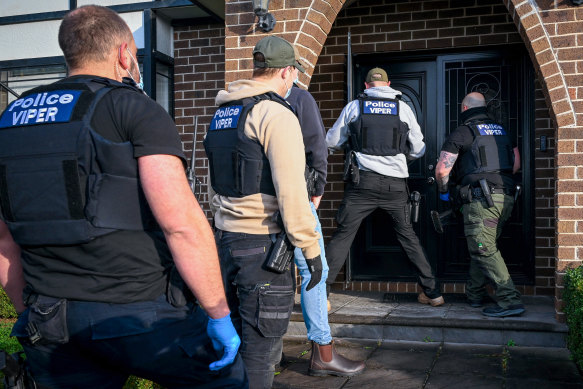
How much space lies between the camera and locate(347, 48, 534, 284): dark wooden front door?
6426 millimetres

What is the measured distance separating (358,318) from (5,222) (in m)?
Result: 3.75

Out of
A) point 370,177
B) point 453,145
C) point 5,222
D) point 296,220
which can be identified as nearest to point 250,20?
point 370,177

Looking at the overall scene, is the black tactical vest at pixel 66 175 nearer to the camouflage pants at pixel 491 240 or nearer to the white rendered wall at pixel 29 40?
the camouflage pants at pixel 491 240

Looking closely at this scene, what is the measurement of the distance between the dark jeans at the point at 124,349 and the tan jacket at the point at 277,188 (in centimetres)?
94

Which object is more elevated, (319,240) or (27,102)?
(27,102)

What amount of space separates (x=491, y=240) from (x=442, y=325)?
0.88m

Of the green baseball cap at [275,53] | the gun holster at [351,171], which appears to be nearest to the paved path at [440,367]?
the gun holster at [351,171]

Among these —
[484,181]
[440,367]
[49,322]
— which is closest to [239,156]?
[49,322]

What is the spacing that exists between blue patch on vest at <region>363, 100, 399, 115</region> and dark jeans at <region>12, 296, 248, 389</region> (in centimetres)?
381

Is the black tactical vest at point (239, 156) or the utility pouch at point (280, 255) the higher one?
the black tactical vest at point (239, 156)

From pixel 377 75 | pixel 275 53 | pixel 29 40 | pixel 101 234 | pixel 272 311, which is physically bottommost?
pixel 272 311

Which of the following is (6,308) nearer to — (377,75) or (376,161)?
(376,161)

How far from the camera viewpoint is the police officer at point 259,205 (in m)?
2.88

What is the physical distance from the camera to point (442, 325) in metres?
5.15
